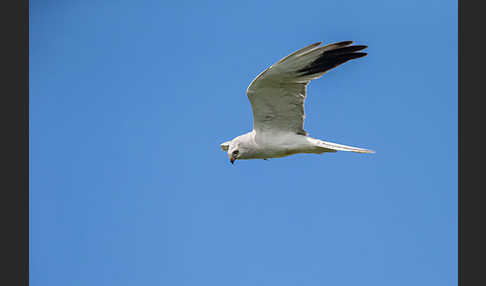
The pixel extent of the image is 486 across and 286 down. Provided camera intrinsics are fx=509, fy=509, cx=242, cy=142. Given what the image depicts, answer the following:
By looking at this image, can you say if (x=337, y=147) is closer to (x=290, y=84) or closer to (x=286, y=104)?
(x=286, y=104)

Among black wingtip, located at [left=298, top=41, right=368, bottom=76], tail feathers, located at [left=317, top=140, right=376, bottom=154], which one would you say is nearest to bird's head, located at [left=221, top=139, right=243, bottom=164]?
tail feathers, located at [left=317, top=140, right=376, bottom=154]

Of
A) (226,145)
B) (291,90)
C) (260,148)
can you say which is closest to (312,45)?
(291,90)

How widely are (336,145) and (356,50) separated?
1.28 m

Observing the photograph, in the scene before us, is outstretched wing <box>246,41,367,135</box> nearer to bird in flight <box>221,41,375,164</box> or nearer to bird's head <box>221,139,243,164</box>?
bird in flight <box>221,41,375,164</box>

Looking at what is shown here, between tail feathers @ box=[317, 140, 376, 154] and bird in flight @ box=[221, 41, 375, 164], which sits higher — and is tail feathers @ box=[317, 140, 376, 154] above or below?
below

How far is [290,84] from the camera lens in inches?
260

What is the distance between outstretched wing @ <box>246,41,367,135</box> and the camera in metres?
6.19

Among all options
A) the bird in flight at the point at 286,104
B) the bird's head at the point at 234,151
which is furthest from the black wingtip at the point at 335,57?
the bird's head at the point at 234,151

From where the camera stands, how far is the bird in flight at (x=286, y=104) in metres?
6.22

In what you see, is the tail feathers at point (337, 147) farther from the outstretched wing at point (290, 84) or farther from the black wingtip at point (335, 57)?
the black wingtip at point (335, 57)

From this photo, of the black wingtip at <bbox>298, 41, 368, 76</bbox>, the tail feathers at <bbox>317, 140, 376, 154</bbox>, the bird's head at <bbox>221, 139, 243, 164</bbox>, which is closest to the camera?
the black wingtip at <bbox>298, 41, 368, 76</bbox>

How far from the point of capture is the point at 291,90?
6.67 metres

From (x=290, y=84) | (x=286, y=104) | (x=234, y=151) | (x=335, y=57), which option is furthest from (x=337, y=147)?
(x=234, y=151)

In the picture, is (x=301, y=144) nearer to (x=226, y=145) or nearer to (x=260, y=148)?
(x=260, y=148)
